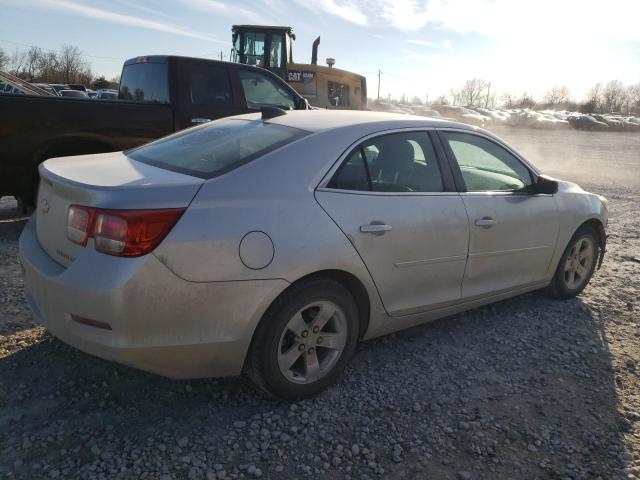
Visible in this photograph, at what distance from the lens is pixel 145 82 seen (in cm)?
700

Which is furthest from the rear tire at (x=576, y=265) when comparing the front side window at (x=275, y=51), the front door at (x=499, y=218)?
the front side window at (x=275, y=51)

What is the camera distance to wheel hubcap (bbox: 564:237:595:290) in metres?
4.60

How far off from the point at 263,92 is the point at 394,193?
15.5 feet

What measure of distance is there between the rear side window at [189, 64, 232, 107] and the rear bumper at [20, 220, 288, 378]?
14.9 feet

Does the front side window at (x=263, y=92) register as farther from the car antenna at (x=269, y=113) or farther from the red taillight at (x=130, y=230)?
the red taillight at (x=130, y=230)

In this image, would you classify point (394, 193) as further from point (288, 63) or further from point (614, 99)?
point (614, 99)

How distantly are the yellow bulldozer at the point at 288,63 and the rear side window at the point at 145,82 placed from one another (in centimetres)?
589

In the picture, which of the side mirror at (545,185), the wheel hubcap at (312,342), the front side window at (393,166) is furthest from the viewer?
the side mirror at (545,185)

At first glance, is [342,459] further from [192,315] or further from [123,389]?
[123,389]

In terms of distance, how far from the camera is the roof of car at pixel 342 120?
10.4ft

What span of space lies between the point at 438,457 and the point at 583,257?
2984 millimetres

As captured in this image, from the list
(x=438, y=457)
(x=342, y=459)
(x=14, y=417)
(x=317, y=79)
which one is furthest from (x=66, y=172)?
(x=317, y=79)

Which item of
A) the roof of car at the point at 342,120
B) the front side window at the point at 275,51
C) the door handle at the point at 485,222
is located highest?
the front side window at the point at 275,51

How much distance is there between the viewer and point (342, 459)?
2488 mm
